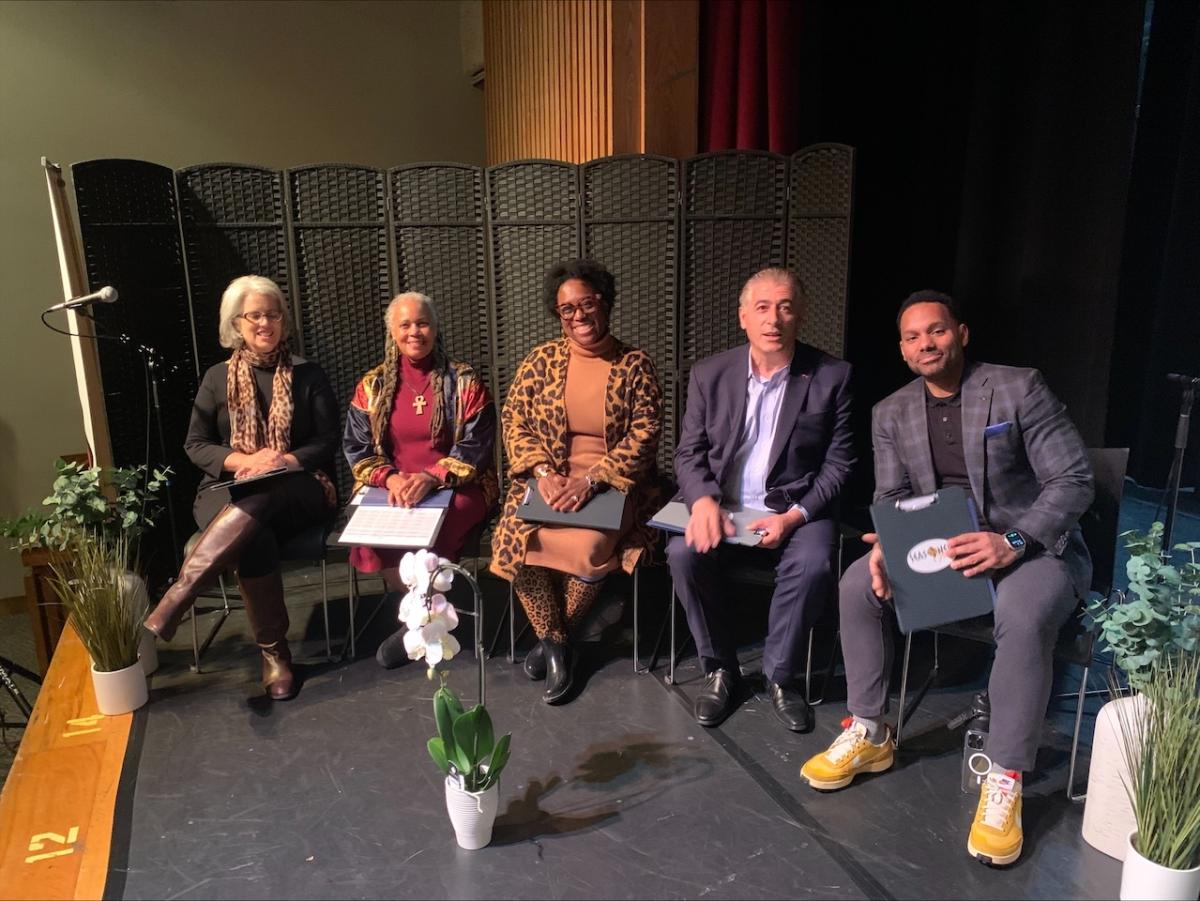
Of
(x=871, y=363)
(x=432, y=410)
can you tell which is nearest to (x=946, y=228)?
(x=871, y=363)

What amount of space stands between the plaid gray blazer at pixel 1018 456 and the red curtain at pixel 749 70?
169 cm

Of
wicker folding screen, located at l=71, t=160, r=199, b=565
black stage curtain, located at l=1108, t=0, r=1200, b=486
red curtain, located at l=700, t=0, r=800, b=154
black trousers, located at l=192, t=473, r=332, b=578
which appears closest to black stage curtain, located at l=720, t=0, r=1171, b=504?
black stage curtain, located at l=1108, t=0, r=1200, b=486

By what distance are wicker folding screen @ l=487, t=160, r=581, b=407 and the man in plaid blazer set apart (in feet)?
5.13

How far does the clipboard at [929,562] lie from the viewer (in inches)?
88.8

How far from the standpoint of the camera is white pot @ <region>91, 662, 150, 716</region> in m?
2.71

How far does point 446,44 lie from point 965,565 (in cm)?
443

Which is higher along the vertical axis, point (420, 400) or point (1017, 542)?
point (420, 400)

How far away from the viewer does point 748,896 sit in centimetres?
194

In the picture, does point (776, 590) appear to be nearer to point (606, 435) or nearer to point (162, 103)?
point (606, 435)

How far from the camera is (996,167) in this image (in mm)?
3375

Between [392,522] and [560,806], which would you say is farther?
[392,522]

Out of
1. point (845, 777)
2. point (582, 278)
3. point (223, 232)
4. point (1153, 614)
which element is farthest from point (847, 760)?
point (223, 232)

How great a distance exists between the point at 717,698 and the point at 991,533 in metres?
0.97

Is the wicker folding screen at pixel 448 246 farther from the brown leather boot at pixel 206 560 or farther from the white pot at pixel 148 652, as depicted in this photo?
the white pot at pixel 148 652
